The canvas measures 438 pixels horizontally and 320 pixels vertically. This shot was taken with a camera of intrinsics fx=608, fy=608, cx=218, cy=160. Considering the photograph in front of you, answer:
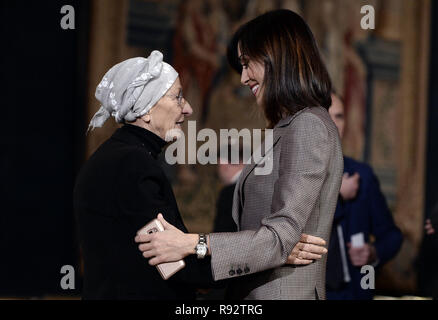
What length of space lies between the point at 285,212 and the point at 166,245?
1.52ft

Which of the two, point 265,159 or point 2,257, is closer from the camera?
point 265,159

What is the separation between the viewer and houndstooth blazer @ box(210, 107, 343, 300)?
2268 millimetres

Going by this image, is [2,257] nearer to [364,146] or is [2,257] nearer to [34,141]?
[34,141]

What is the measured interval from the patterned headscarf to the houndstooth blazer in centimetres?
55

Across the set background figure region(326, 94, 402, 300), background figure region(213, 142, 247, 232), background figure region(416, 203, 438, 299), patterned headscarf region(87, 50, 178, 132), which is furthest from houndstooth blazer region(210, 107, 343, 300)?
background figure region(416, 203, 438, 299)

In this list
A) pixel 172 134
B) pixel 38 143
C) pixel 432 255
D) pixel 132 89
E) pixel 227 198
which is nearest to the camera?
pixel 132 89

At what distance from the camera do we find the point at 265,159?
2402 mm

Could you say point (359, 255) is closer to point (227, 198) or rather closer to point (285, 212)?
point (227, 198)

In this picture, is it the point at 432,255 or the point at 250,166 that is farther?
the point at 432,255

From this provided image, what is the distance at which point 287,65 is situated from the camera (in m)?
2.42

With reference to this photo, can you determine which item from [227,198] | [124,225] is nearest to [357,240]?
[227,198]

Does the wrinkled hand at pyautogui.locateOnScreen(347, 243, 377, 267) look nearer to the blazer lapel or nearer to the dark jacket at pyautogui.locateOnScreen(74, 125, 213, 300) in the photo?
the blazer lapel
